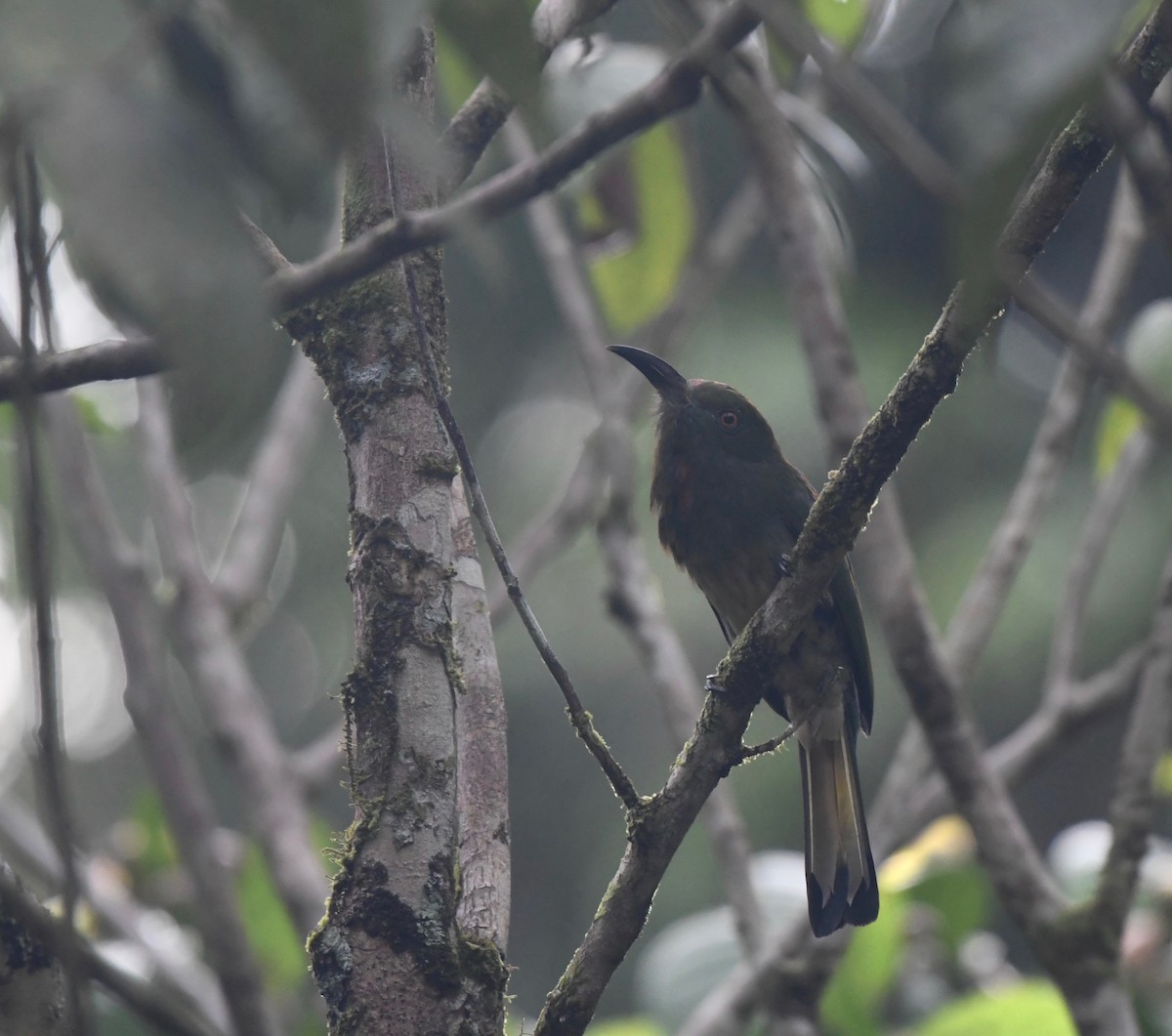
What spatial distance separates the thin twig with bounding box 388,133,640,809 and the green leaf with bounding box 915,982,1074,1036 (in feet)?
4.88

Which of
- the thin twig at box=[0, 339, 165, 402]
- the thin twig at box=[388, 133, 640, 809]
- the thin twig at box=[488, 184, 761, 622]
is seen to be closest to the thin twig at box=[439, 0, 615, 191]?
the thin twig at box=[388, 133, 640, 809]

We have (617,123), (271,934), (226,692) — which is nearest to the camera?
(617,123)

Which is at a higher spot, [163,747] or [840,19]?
[840,19]

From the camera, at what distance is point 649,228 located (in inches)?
125

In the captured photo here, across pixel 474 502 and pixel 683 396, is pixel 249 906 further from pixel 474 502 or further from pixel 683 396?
pixel 474 502

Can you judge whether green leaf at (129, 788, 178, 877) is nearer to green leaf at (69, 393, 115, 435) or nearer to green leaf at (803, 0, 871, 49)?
green leaf at (69, 393, 115, 435)

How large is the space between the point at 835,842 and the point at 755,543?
2.44 feet

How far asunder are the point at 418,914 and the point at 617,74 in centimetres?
200

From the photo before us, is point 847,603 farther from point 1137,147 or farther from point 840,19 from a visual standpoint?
point 1137,147

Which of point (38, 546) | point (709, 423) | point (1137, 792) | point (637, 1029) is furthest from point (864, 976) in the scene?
point (38, 546)

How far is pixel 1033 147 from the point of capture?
59 centimetres

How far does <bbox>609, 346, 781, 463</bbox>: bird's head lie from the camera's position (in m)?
3.28

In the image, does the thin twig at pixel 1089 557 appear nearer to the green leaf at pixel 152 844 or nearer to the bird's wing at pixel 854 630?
the bird's wing at pixel 854 630

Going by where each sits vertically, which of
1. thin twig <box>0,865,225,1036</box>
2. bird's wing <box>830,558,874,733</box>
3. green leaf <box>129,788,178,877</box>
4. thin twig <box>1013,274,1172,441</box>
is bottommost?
thin twig <box>0,865,225,1036</box>
